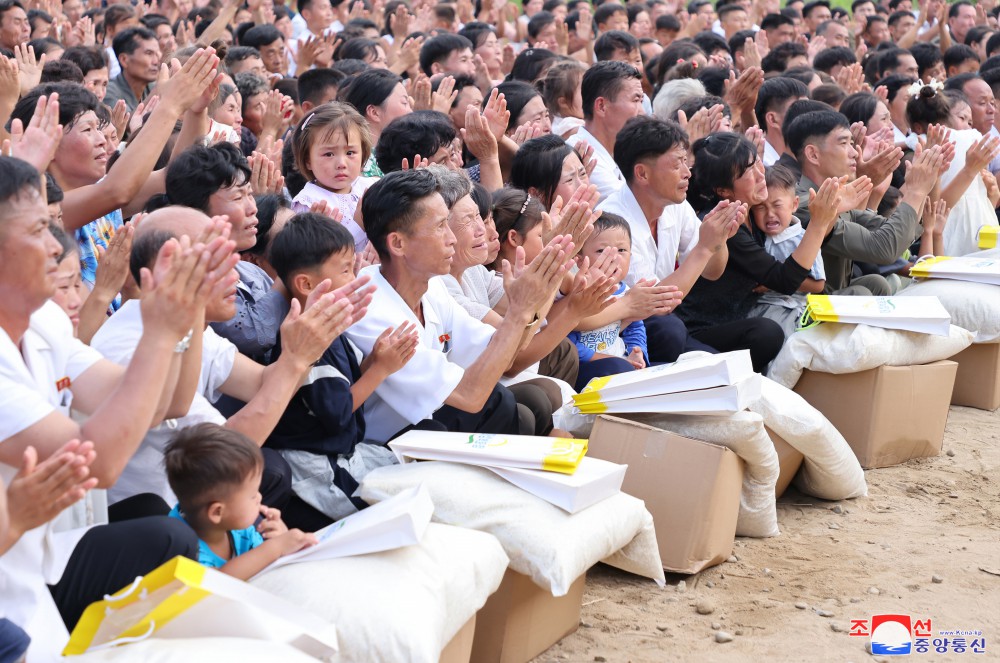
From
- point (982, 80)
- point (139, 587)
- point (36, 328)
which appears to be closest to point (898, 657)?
point (139, 587)

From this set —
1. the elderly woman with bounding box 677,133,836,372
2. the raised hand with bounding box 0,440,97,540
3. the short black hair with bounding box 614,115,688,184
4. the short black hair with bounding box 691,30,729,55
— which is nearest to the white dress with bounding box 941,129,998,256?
the elderly woman with bounding box 677,133,836,372

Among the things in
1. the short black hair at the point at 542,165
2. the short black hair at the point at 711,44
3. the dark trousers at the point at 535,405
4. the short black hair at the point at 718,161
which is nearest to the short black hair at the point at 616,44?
the short black hair at the point at 711,44

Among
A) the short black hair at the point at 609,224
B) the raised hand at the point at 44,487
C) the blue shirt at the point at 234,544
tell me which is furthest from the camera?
the short black hair at the point at 609,224

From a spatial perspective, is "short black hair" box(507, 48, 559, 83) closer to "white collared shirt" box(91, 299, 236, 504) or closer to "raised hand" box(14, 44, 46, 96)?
"raised hand" box(14, 44, 46, 96)

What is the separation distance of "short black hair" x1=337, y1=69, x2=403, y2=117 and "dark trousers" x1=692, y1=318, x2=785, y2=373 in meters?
1.71

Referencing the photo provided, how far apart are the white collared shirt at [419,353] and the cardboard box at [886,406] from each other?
1486 millimetres

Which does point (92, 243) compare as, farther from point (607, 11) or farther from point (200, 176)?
point (607, 11)

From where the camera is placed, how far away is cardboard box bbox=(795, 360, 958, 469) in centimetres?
425

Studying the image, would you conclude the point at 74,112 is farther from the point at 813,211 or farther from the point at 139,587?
the point at 813,211

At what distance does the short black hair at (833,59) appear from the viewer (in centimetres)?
842

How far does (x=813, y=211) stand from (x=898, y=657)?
1974mm

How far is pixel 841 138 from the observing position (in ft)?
17.0

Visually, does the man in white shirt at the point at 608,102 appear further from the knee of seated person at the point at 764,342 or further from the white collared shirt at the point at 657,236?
the knee of seated person at the point at 764,342

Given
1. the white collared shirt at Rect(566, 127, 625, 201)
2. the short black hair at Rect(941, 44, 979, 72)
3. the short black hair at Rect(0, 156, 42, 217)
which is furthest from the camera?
the short black hair at Rect(941, 44, 979, 72)
